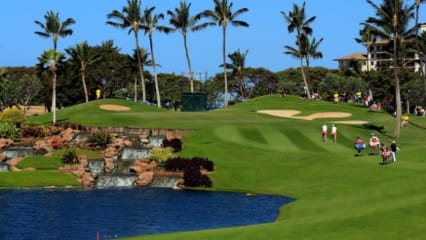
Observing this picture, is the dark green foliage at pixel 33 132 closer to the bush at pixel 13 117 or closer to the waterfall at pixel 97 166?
the bush at pixel 13 117

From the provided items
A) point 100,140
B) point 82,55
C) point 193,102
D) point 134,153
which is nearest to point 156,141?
point 134,153

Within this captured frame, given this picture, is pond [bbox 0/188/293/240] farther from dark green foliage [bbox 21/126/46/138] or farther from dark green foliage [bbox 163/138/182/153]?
dark green foliage [bbox 21/126/46/138]

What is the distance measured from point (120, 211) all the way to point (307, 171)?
680 inches

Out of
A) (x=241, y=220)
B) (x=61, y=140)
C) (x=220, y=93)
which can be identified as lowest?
(x=241, y=220)

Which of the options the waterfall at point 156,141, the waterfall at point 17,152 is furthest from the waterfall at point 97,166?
the waterfall at point 17,152

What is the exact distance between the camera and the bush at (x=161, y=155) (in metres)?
60.1

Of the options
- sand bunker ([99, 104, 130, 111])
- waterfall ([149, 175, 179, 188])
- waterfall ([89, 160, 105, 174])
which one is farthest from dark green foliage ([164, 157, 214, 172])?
sand bunker ([99, 104, 130, 111])

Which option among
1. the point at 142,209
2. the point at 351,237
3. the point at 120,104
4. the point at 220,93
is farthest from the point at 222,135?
the point at 220,93

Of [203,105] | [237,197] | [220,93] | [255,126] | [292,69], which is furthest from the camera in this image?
[292,69]

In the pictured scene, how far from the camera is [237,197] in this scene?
5009 cm

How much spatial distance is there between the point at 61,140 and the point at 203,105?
35625mm

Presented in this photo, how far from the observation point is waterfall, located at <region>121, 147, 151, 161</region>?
2487 inches

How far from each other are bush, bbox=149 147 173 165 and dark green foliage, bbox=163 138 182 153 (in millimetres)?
603

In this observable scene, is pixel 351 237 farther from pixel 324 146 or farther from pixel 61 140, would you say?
pixel 61 140
